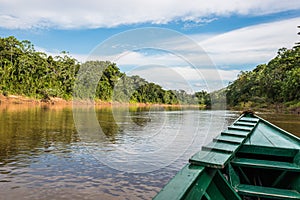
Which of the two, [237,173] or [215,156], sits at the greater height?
[215,156]

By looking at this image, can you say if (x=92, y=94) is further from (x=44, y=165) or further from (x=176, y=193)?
(x=176, y=193)

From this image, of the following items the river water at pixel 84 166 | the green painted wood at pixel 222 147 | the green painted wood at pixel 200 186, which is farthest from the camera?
the river water at pixel 84 166

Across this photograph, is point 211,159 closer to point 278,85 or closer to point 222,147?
point 222,147

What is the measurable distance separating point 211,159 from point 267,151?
64.3 inches

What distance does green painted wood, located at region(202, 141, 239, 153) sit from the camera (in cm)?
304

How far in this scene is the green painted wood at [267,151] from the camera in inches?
143

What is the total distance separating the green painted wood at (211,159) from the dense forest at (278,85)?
117ft

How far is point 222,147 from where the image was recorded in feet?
10.7

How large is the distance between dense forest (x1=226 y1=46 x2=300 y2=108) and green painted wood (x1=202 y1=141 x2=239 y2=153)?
3480cm

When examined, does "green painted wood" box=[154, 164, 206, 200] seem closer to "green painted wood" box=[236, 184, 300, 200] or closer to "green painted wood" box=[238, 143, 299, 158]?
"green painted wood" box=[236, 184, 300, 200]

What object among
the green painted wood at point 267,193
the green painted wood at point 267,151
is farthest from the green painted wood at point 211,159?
the green painted wood at point 267,151

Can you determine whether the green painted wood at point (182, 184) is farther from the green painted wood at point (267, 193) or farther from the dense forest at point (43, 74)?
the dense forest at point (43, 74)

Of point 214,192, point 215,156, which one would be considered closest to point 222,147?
point 215,156

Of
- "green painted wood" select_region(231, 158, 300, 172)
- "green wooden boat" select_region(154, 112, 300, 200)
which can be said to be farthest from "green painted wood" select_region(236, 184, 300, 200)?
"green painted wood" select_region(231, 158, 300, 172)
